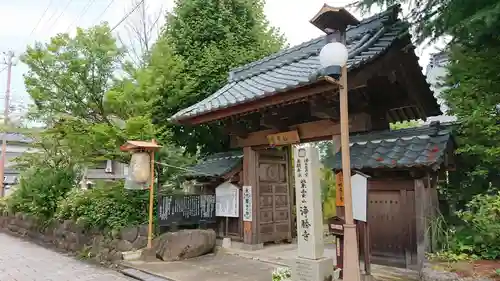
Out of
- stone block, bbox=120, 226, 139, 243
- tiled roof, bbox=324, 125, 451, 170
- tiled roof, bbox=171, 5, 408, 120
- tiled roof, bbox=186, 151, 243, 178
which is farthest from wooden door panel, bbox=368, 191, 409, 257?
stone block, bbox=120, 226, 139, 243

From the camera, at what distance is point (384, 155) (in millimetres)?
7289

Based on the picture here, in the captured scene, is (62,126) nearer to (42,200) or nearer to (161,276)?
(42,200)

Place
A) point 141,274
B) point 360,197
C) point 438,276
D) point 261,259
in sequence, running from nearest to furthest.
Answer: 1. point 438,276
2. point 360,197
3. point 141,274
4. point 261,259

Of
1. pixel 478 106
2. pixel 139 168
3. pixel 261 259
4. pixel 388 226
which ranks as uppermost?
pixel 478 106

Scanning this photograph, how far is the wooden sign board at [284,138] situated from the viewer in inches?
368

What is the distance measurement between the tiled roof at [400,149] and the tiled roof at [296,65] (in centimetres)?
173

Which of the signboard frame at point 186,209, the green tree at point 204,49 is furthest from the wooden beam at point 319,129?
the green tree at point 204,49

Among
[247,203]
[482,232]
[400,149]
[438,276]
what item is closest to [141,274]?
[247,203]

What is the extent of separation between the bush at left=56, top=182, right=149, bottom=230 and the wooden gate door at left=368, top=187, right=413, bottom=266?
617cm

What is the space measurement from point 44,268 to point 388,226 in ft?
28.3

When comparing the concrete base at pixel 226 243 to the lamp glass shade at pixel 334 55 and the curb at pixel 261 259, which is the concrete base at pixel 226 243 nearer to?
the curb at pixel 261 259

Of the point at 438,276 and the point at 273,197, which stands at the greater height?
the point at 273,197

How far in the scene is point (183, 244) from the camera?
31.7 feet

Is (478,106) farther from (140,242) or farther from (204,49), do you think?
(204,49)
